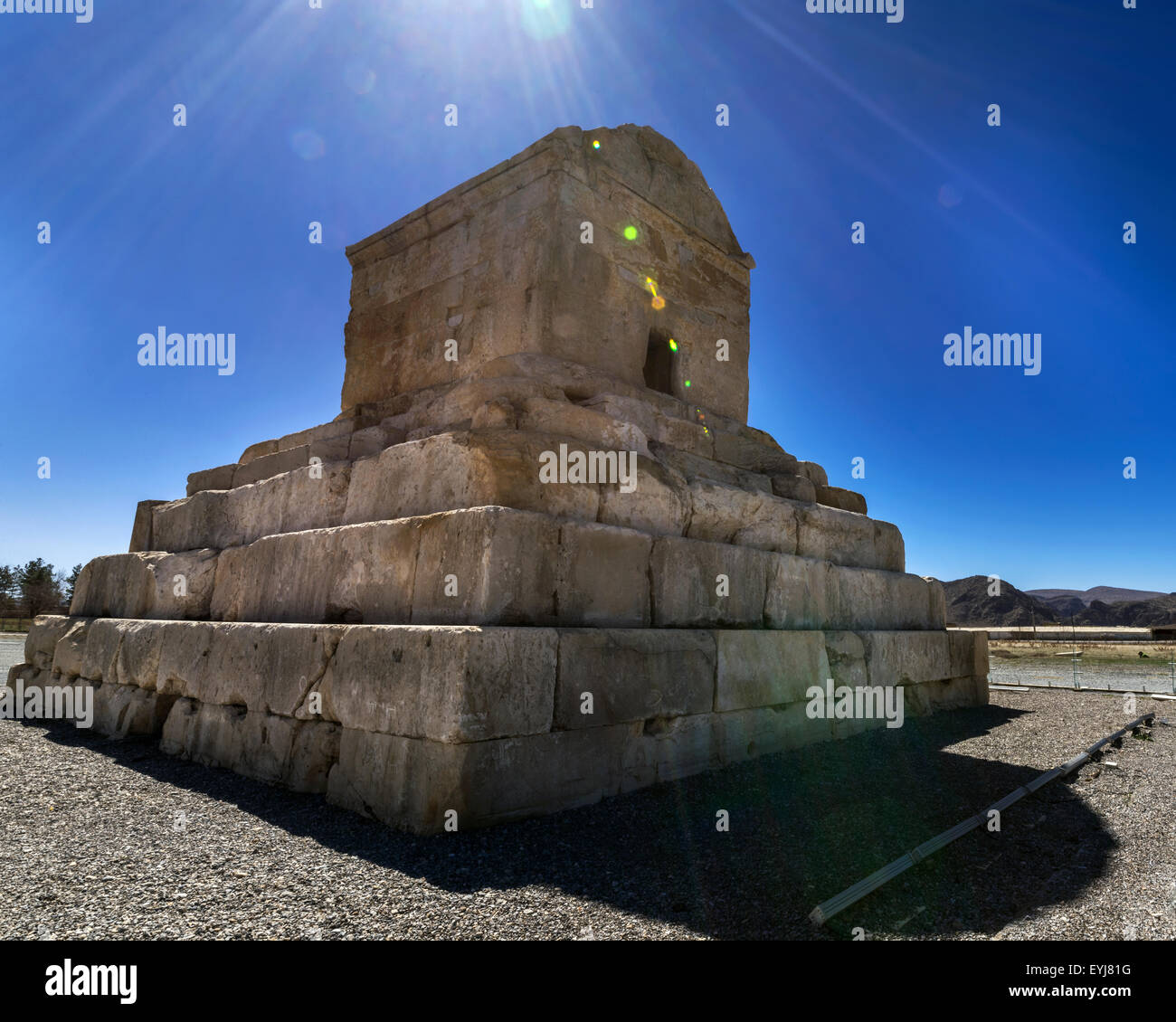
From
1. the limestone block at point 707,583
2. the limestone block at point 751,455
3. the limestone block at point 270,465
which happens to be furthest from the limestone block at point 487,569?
the limestone block at point 751,455

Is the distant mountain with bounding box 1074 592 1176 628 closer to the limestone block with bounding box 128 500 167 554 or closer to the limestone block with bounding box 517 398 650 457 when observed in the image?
the limestone block with bounding box 517 398 650 457

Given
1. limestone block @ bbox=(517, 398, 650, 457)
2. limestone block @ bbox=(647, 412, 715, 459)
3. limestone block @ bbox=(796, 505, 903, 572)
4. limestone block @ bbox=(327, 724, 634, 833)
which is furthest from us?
limestone block @ bbox=(796, 505, 903, 572)

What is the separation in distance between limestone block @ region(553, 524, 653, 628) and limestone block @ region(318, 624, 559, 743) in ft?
1.42

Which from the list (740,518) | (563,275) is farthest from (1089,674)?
(563,275)

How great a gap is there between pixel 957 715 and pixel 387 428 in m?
6.55

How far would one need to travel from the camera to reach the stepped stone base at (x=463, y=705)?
3.54m

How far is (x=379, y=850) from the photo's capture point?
10.7 ft

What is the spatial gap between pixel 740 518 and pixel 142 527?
6.20 m

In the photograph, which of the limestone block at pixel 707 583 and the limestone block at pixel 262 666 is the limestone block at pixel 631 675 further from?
the limestone block at pixel 262 666

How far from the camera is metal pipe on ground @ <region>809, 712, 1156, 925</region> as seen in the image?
2.62m

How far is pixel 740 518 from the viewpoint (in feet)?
19.1

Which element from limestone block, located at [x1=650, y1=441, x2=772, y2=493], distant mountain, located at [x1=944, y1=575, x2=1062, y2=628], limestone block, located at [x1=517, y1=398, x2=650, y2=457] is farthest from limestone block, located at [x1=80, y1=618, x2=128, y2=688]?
distant mountain, located at [x1=944, y1=575, x2=1062, y2=628]

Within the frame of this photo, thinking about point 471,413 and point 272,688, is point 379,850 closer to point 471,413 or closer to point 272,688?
point 272,688
